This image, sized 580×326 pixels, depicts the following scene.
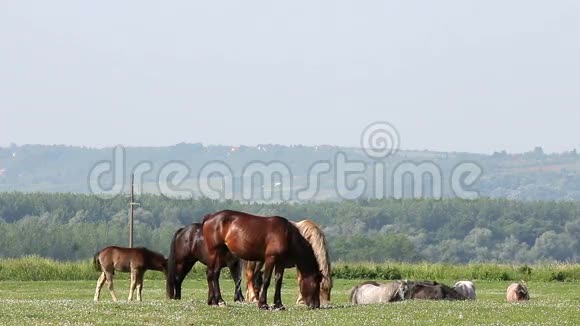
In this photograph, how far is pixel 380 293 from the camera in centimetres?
2994

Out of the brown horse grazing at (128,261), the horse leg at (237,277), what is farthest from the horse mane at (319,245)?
the brown horse grazing at (128,261)

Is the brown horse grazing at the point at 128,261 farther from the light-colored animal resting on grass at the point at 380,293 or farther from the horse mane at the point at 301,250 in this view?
the horse mane at the point at 301,250

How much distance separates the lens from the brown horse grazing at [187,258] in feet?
94.1

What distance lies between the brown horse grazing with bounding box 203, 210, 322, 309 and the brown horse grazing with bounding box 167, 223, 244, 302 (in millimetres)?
2707

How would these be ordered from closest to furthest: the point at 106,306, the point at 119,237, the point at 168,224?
the point at 106,306 → the point at 119,237 → the point at 168,224

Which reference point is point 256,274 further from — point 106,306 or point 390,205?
point 390,205

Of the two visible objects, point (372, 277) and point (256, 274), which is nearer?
point (256, 274)

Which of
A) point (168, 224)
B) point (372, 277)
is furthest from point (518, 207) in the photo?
point (372, 277)

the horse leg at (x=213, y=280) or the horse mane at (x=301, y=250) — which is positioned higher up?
the horse mane at (x=301, y=250)

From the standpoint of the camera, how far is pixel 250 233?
25031mm

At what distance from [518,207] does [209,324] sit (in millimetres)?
178637

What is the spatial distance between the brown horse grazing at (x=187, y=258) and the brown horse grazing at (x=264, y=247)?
2707 millimetres

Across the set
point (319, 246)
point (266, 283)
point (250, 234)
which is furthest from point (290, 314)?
point (319, 246)

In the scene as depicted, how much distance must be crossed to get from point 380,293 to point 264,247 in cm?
583
